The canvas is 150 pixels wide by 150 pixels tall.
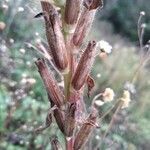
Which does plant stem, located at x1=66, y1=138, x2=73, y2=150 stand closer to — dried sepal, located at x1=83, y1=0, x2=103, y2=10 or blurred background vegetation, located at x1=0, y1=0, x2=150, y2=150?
dried sepal, located at x1=83, y1=0, x2=103, y2=10

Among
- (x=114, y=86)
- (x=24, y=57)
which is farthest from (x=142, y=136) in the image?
(x=24, y=57)

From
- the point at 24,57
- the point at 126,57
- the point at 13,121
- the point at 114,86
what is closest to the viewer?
the point at 13,121

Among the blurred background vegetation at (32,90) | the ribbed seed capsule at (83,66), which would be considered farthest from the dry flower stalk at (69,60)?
the blurred background vegetation at (32,90)

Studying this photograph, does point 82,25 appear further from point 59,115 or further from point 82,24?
point 59,115

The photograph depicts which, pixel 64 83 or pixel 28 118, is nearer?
pixel 64 83

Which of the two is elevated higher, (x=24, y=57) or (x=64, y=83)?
(x=64, y=83)

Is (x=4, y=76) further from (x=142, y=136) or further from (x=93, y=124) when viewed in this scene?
(x=93, y=124)

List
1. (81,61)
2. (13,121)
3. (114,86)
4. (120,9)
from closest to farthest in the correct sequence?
(81,61)
(13,121)
(114,86)
(120,9)

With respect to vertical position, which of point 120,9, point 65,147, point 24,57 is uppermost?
point 65,147
